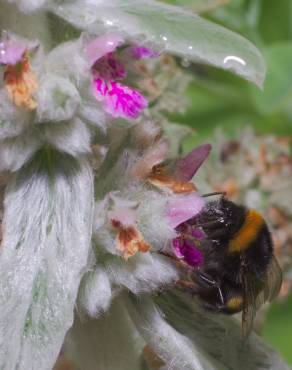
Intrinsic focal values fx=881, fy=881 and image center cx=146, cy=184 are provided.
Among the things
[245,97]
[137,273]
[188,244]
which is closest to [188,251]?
[188,244]

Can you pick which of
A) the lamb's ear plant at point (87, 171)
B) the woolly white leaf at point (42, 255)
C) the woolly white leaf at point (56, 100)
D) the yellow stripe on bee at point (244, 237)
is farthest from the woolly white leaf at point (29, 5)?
the yellow stripe on bee at point (244, 237)

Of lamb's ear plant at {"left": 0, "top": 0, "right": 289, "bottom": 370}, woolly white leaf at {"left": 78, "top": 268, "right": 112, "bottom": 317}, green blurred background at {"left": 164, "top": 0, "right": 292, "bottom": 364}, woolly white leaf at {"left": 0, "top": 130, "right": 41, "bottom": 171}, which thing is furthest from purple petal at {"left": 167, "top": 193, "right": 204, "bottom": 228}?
green blurred background at {"left": 164, "top": 0, "right": 292, "bottom": 364}

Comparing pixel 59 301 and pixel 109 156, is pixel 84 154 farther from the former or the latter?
pixel 59 301

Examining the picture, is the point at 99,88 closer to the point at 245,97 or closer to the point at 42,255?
the point at 42,255

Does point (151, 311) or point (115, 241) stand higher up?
point (115, 241)

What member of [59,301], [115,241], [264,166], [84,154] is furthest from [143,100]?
[264,166]
